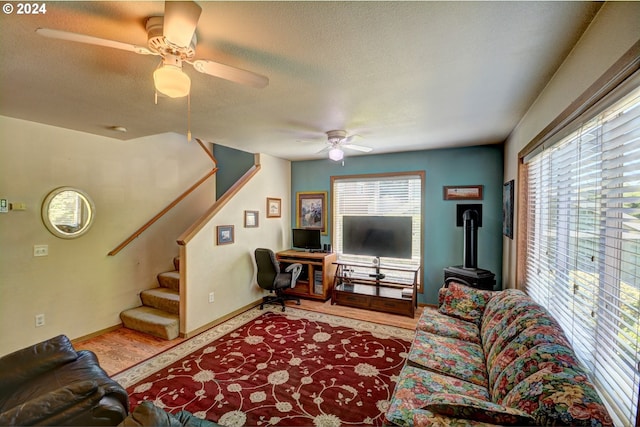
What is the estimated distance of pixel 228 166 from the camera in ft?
17.5

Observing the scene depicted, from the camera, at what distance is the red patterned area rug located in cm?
203

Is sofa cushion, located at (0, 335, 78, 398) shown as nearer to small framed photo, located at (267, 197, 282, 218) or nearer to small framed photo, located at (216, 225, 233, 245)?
small framed photo, located at (216, 225, 233, 245)

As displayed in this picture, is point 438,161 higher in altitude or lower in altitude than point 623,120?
higher

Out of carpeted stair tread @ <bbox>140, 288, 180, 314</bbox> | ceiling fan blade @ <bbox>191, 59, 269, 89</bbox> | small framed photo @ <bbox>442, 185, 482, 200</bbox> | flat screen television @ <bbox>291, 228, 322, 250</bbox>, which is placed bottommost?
carpeted stair tread @ <bbox>140, 288, 180, 314</bbox>

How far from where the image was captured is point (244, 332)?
3375 mm

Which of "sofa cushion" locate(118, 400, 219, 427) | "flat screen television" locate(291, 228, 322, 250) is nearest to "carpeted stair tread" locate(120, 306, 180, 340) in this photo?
"flat screen television" locate(291, 228, 322, 250)

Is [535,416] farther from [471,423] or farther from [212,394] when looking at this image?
[212,394]

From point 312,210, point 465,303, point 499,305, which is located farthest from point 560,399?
point 312,210

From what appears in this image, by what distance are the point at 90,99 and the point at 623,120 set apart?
3.49 meters

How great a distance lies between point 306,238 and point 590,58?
412cm

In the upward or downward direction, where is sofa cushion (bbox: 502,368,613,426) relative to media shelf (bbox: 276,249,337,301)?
upward

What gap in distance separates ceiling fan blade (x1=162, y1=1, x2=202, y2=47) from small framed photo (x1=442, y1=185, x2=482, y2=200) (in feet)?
12.8

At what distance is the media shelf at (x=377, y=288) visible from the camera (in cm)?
394

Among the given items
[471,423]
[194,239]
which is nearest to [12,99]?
[194,239]
